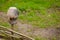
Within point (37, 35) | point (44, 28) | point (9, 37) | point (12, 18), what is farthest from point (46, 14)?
point (9, 37)

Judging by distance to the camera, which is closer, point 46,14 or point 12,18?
point 12,18

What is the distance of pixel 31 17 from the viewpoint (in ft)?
29.5

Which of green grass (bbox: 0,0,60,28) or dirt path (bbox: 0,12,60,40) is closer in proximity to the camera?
dirt path (bbox: 0,12,60,40)

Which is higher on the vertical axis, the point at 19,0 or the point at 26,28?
the point at 19,0

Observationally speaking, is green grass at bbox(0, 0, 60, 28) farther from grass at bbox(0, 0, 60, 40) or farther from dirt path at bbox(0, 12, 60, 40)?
dirt path at bbox(0, 12, 60, 40)

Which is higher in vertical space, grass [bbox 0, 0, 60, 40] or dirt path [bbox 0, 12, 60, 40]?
grass [bbox 0, 0, 60, 40]

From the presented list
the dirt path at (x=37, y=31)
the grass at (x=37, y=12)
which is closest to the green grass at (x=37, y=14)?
the grass at (x=37, y=12)

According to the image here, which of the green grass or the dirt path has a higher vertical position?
the green grass

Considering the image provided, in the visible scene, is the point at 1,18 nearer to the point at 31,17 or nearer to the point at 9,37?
the point at 31,17

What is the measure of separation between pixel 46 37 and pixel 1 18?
2.40 meters

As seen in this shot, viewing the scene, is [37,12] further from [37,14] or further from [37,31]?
[37,31]

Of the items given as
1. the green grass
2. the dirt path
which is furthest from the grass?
the dirt path

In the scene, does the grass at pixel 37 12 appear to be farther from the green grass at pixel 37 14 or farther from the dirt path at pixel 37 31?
the dirt path at pixel 37 31

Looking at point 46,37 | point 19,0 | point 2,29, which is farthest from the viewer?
point 19,0
